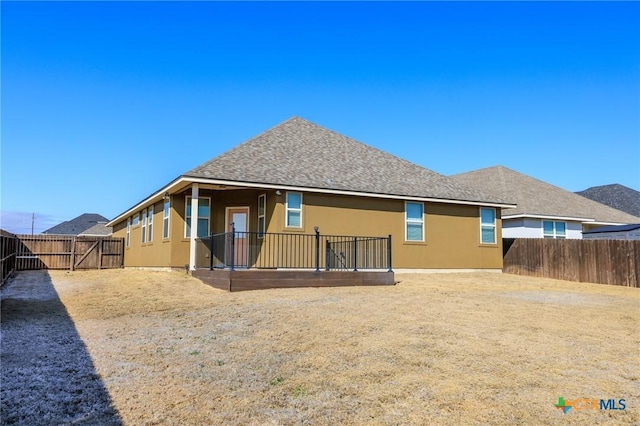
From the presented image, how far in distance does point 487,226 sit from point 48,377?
693 inches

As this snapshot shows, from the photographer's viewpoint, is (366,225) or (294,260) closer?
(294,260)

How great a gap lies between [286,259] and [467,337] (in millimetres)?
9190

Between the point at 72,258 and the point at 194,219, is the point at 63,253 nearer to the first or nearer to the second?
the point at 72,258

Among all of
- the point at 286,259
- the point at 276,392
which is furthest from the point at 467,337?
the point at 286,259

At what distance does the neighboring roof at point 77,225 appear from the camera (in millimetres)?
55219

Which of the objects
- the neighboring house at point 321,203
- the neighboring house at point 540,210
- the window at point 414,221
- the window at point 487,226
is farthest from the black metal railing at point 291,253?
the neighboring house at point 540,210

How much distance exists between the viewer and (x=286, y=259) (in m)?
15.1

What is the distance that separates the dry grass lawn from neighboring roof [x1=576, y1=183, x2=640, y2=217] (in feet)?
88.2

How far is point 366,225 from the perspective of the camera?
1659 centimetres

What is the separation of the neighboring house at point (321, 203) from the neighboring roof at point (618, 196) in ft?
62.1

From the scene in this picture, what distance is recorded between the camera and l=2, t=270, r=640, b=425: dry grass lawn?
398cm

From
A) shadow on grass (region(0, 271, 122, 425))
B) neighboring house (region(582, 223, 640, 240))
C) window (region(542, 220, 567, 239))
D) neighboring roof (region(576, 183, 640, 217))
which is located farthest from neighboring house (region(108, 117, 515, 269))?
neighboring roof (region(576, 183, 640, 217))

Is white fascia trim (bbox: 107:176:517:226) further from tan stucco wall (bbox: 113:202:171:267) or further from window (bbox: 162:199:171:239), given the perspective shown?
tan stucco wall (bbox: 113:202:171:267)
